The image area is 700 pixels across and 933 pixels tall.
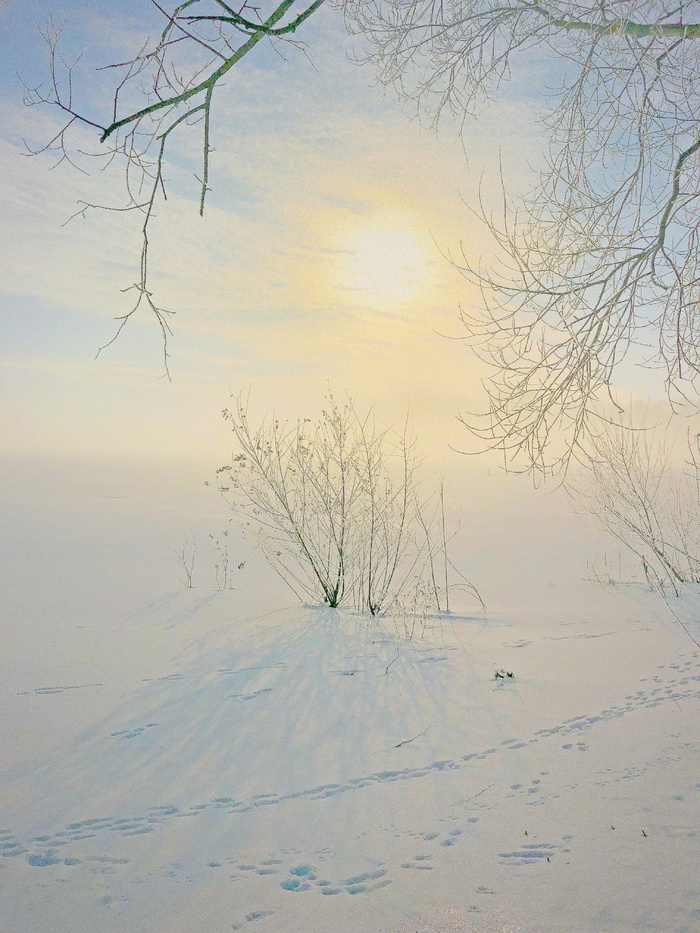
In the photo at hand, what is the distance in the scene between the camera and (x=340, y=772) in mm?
3646

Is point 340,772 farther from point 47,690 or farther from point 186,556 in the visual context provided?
point 186,556

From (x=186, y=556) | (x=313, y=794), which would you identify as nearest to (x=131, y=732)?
(x=313, y=794)

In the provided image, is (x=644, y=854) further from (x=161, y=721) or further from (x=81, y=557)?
(x=81, y=557)

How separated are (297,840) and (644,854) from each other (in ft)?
4.83

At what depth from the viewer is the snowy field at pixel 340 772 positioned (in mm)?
2611

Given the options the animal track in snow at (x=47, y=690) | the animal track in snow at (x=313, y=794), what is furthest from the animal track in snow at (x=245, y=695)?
the animal track in snow at (x=47, y=690)

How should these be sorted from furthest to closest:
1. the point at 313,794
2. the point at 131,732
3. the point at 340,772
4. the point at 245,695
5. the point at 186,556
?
the point at 186,556 → the point at 245,695 → the point at 131,732 → the point at 340,772 → the point at 313,794

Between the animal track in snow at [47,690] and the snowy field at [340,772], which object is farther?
the animal track in snow at [47,690]

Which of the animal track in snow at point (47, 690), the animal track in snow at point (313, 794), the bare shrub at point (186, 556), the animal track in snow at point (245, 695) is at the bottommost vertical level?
the animal track in snow at point (313, 794)

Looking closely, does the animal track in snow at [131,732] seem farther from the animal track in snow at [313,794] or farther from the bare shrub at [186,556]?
the bare shrub at [186,556]

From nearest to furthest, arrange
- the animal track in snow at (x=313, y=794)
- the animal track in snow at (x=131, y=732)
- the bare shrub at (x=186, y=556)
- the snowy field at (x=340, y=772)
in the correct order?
the snowy field at (x=340, y=772)
the animal track in snow at (x=313, y=794)
the animal track in snow at (x=131, y=732)
the bare shrub at (x=186, y=556)

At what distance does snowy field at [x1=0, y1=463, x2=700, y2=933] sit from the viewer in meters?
2.61

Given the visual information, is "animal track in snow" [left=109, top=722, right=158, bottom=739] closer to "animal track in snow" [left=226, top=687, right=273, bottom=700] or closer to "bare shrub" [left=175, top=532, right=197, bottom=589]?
"animal track in snow" [left=226, top=687, right=273, bottom=700]

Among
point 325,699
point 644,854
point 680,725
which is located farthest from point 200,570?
point 644,854
